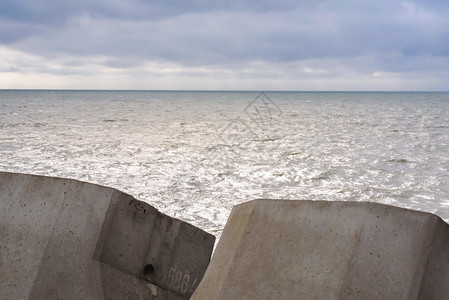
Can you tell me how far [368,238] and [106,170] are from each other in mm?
8832

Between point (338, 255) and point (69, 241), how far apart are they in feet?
5.60

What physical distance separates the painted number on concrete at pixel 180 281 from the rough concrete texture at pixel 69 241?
0.20m

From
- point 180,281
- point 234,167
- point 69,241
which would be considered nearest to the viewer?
point 69,241

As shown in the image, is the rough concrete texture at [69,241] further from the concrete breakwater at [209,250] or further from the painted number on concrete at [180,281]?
the painted number on concrete at [180,281]

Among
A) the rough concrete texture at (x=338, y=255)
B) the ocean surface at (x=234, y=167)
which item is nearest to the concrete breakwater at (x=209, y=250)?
the rough concrete texture at (x=338, y=255)

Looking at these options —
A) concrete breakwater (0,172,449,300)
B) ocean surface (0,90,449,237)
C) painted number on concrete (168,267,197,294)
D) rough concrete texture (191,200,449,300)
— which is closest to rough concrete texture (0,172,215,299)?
concrete breakwater (0,172,449,300)

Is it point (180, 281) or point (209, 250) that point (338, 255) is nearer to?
point (180, 281)

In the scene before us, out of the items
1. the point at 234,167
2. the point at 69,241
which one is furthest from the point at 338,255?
the point at 234,167

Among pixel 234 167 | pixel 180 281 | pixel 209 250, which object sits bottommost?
pixel 180 281

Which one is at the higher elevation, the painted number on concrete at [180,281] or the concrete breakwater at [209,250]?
the concrete breakwater at [209,250]

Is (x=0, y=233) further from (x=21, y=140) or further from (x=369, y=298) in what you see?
(x=21, y=140)

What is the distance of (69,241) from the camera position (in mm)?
3107

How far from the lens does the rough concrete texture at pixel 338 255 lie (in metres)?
2.37

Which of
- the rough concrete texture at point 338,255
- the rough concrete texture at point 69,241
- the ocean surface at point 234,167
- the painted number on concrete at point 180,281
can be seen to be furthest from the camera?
the ocean surface at point 234,167
